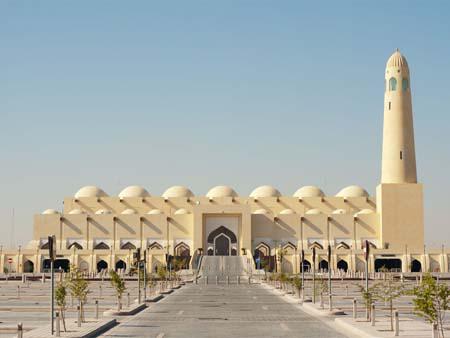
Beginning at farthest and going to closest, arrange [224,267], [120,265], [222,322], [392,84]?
[120,265] → [392,84] → [224,267] → [222,322]

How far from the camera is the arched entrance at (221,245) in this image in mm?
83000

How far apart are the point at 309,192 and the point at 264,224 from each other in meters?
11.0

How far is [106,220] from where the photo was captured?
82125 mm

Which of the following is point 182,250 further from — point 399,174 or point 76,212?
point 399,174

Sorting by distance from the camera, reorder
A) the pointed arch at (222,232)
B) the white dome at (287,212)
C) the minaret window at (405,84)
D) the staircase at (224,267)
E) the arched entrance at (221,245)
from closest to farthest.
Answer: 1. the staircase at (224,267)
2. the minaret window at (405,84)
3. the white dome at (287,212)
4. the pointed arch at (222,232)
5. the arched entrance at (221,245)

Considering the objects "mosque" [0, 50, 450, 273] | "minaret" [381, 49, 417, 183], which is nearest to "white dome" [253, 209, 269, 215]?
"mosque" [0, 50, 450, 273]

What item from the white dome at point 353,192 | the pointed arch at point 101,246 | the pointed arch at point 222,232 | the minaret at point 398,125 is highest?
the minaret at point 398,125

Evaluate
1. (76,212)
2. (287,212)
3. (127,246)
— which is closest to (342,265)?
(287,212)

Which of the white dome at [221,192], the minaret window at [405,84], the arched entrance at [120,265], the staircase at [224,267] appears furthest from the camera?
the white dome at [221,192]

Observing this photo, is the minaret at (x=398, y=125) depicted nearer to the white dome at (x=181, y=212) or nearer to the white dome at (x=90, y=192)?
the white dome at (x=181, y=212)

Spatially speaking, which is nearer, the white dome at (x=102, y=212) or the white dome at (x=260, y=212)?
the white dome at (x=260, y=212)

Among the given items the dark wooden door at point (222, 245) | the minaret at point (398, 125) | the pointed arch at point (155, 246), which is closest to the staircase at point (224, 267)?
the pointed arch at point (155, 246)

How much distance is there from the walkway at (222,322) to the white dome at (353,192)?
6216 cm

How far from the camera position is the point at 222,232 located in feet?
272
